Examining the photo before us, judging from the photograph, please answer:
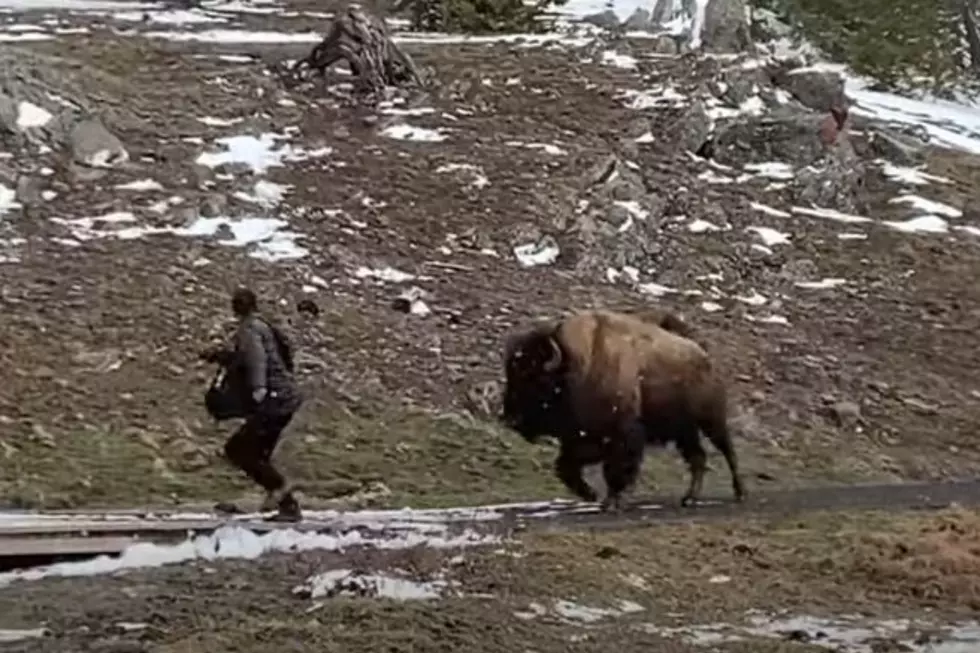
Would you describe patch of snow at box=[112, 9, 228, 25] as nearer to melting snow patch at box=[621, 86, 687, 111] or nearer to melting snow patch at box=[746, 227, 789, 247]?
melting snow patch at box=[621, 86, 687, 111]

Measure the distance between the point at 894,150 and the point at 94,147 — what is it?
1089 centimetres

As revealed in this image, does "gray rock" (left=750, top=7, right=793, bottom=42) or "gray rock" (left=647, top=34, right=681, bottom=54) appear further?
"gray rock" (left=750, top=7, right=793, bottom=42)

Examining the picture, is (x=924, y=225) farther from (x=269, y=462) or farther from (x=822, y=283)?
(x=269, y=462)

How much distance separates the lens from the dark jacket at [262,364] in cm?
1145

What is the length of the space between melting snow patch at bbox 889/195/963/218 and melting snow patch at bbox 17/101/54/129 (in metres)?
10.3

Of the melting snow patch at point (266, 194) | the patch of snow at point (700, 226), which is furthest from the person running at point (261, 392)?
the patch of snow at point (700, 226)

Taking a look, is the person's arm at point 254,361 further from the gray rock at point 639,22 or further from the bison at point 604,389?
the gray rock at point 639,22

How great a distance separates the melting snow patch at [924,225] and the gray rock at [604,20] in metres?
8.50

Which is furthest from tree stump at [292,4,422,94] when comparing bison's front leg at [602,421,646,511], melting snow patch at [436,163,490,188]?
bison's front leg at [602,421,646,511]

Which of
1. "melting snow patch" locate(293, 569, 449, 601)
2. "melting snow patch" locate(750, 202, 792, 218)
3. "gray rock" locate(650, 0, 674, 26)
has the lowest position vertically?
"melting snow patch" locate(750, 202, 792, 218)

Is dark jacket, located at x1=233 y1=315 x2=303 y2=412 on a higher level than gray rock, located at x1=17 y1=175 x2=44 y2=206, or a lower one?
higher

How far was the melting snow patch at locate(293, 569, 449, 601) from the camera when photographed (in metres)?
8.76

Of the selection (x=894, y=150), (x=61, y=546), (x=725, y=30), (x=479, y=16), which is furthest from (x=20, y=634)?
(x=725, y=30)

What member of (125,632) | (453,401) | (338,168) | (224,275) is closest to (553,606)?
(125,632)
